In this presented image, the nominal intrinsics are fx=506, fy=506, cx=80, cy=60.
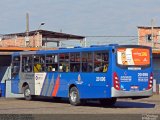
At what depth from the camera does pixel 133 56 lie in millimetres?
24109

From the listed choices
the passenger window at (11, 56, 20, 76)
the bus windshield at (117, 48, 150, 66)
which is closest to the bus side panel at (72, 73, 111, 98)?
the bus windshield at (117, 48, 150, 66)

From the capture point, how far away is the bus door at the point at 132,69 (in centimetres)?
2375

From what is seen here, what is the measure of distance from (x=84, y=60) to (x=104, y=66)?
1468 mm

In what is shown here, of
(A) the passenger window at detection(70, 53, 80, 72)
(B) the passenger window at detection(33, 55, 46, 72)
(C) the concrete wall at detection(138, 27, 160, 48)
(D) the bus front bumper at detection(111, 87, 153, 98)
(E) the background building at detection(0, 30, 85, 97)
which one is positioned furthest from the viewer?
(C) the concrete wall at detection(138, 27, 160, 48)

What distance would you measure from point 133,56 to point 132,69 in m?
0.62

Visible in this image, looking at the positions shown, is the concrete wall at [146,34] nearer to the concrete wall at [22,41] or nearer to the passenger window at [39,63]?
the concrete wall at [22,41]

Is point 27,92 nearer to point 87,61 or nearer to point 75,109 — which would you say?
point 87,61

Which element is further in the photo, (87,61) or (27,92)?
(27,92)

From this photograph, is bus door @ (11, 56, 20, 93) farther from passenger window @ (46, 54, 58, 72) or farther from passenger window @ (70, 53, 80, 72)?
passenger window @ (70, 53, 80, 72)

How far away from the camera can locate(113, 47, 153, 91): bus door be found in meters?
23.8

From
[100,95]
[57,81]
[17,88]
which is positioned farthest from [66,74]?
[17,88]

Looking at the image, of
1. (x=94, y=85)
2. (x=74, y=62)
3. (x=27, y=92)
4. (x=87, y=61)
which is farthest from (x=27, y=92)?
(x=94, y=85)

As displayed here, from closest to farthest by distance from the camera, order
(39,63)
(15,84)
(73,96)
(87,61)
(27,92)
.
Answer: (87,61) → (73,96) → (39,63) → (27,92) → (15,84)

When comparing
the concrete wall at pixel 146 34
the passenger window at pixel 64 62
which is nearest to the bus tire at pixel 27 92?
the passenger window at pixel 64 62
